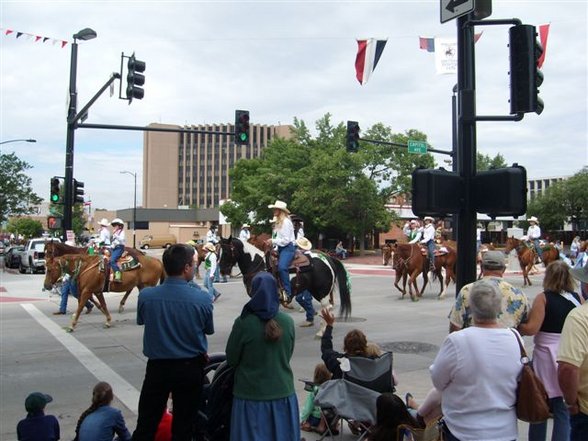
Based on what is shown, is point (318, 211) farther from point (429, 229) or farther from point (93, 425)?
point (93, 425)

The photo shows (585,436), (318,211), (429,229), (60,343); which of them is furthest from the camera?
(318,211)

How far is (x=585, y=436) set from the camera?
149 inches

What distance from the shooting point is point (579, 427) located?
3.80 m

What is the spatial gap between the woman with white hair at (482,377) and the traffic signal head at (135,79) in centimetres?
1507

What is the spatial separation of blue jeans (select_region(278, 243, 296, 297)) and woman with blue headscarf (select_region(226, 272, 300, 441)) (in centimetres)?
824

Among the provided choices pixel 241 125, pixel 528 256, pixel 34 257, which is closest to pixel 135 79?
pixel 241 125

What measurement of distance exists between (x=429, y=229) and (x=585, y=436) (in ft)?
48.4

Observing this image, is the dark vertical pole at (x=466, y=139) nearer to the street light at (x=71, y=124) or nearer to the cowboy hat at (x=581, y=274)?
the cowboy hat at (x=581, y=274)

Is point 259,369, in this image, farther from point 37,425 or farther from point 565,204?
point 565,204

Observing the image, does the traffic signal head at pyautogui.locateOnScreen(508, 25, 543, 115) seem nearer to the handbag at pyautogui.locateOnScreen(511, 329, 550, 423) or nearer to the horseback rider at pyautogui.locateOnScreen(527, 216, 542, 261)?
the handbag at pyautogui.locateOnScreen(511, 329, 550, 423)

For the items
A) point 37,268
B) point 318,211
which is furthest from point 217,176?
point 37,268

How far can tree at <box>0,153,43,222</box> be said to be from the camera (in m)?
38.4

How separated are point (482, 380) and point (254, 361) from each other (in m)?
1.58

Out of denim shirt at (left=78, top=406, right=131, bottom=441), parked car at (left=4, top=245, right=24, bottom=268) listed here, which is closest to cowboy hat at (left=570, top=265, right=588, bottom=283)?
denim shirt at (left=78, top=406, right=131, bottom=441)
